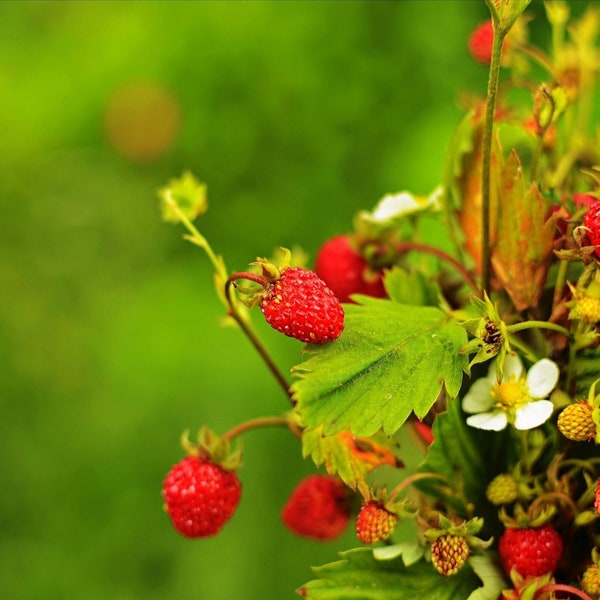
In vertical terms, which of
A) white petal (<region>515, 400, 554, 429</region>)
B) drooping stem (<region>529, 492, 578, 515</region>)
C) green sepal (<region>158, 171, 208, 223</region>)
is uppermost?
green sepal (<region>158, 171, 208, 223</region>)

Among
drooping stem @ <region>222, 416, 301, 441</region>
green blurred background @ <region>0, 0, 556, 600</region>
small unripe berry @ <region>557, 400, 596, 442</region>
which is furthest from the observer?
green blurred background @ <region>0, 0, 556, 600</region>

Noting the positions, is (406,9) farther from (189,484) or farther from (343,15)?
(189,484)

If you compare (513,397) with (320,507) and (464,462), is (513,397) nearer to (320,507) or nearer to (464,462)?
(464,462)

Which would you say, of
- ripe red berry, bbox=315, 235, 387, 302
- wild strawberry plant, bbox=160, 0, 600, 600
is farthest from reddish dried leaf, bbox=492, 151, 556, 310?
ripe red berry, bbox=315, 235, 387, 302

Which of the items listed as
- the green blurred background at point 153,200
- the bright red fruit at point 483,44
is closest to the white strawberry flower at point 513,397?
the bright red fruit at point 483,44

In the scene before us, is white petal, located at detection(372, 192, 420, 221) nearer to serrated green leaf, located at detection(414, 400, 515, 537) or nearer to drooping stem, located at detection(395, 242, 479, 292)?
drooping stem, located at detection(395, 242, 479, 292)

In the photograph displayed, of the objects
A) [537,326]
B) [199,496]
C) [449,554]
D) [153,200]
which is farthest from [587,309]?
[153,200]

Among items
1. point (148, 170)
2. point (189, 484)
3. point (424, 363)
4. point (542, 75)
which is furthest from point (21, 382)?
point (424, 363)
